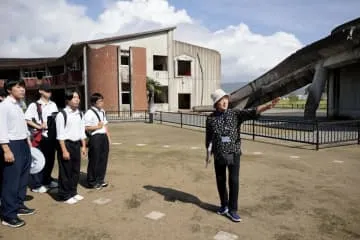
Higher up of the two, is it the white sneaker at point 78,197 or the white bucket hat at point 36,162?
the white bucket hat at point 36,162

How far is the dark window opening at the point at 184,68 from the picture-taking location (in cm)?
3356

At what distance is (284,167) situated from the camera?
689 cm

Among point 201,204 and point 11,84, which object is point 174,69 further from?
point 11,84

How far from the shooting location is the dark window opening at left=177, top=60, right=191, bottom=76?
110ft

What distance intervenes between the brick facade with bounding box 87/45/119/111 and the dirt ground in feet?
63.8

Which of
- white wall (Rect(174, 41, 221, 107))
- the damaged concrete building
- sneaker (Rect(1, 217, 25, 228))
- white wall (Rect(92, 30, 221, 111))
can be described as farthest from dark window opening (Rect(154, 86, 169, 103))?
sneaker (Rect(1, 217, 25, 228))

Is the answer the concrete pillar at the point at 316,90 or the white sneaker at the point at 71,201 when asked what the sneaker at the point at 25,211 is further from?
the concrete pillar at the point at 316,90

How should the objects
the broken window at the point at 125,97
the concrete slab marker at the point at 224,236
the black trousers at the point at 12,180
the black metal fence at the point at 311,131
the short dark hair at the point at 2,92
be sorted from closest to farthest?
the concrete slab marker at the point at 224,236, the black trousers at the point at 12,180, the short dark hair at the point at 2,92, the black metal fence at the point at 311,131, the broken window at the point at 125,97

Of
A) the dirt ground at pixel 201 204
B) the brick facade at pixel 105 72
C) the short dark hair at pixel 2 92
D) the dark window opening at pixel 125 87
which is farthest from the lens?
the dark window opening at pixel 125 87

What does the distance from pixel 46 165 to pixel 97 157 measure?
941mm

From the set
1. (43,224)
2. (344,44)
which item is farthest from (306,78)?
(43,224)

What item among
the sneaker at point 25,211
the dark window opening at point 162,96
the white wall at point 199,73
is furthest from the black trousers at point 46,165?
the white wall at point 199,73

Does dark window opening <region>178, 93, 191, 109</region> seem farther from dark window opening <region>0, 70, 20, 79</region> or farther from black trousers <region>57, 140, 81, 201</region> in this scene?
black trousers <region>57, 140, 81, 201</region>

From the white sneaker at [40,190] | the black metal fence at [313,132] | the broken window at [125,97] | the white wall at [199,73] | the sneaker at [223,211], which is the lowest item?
the white sneaker at [40,190]
